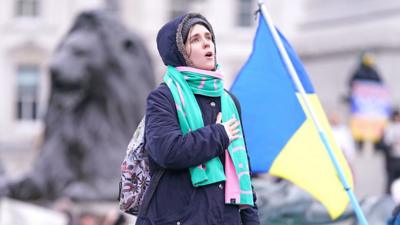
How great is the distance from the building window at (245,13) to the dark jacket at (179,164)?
46420mm

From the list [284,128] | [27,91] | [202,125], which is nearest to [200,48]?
[202,125]

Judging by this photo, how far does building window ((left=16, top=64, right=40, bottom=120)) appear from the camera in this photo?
50.4m

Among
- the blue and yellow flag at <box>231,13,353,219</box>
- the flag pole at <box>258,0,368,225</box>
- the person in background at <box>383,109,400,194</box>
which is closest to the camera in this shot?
the flag pole at <box>258,0,368,225</box>

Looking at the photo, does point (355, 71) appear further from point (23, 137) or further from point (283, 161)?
point (23, 137)

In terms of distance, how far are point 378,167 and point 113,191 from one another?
22.1 feet

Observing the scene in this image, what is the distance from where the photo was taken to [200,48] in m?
5.29

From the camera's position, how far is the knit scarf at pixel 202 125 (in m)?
5.22

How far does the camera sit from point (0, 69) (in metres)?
51.0

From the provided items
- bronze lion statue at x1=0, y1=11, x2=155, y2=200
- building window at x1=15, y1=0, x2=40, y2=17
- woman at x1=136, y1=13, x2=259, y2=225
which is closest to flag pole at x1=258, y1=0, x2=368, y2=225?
woman at x1=136, y1=13, x2=259, y2=225

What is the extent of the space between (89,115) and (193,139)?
847 cm

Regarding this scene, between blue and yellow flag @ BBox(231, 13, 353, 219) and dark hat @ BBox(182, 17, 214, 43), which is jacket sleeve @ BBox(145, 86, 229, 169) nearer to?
dark hat @ BBox(182, 17, 214, 43)

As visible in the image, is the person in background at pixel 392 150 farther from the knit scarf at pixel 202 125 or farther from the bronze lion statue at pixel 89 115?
the knit scarf at pixel 202 125

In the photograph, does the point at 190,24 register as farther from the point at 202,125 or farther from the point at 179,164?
the point at 179,164

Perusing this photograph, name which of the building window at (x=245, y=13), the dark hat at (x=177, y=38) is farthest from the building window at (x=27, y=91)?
the dark hat at (x=177, y=38)
